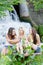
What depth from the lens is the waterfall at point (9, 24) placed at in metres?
12.1

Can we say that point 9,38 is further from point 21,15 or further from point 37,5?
point 21,15

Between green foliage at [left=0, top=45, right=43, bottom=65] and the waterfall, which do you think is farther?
the waterfall

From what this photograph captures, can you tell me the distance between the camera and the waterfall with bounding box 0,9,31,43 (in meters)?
12.1

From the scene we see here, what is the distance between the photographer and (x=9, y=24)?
1353cm

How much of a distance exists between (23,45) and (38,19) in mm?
15104

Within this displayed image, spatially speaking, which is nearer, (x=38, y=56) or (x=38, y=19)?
(x=38, y=56)

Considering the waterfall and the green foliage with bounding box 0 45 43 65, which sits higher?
the green foliage with bounding box 0 45 43 65

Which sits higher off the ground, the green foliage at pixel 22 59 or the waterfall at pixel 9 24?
the green foliage at pixel 22 59

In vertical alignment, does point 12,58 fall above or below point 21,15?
above

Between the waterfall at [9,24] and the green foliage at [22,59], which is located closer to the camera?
the green foliage at [22,59]

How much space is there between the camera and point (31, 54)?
441 cm

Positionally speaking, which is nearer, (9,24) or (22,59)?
(22,59)

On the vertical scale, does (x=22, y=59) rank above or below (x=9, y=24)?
above

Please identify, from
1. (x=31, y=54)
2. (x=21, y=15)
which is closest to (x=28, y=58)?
(x=31, y=54)
